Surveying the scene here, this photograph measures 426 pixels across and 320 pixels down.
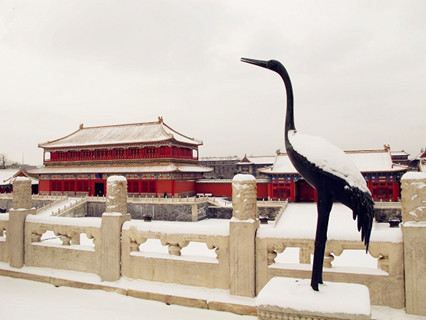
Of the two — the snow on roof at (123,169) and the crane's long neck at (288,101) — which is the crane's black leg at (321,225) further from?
the snow on roof at (123,169)

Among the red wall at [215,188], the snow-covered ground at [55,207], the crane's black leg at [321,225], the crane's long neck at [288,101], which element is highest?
the crane's long neck at [288,101]

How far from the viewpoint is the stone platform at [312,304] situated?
2808 millimetres

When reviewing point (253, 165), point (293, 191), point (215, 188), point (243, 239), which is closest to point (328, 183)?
point (243, 239)

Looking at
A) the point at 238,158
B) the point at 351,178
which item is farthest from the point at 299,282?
the point at 238,158

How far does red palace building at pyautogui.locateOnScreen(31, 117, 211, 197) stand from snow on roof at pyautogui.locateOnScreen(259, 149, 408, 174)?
7945 millimetres

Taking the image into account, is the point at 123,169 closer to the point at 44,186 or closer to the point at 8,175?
the point at 44,186

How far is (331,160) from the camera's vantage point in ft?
10.9

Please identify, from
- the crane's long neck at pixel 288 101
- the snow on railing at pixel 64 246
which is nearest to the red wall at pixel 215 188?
the snow on railing at pixel 64 246

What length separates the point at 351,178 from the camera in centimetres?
328

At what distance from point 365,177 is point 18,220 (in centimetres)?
2597

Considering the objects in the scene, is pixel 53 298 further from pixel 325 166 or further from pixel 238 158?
pixel 238 158

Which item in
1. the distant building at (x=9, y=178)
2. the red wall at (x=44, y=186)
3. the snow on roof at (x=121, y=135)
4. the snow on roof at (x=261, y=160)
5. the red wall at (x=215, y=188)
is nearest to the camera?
the snow on roof at (x=121, y=135)

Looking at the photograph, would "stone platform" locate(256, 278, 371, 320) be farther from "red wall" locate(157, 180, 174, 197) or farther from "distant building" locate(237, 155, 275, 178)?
"distant building" locate(237, 155, 275, 178)

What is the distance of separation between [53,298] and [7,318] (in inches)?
34.5
